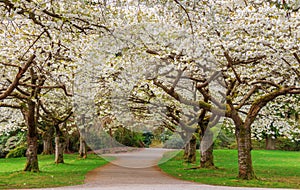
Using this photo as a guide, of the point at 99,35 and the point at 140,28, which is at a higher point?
the point at 140,28

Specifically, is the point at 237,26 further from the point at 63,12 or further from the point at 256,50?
the point at 63,12

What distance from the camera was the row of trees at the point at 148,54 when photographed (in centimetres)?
987

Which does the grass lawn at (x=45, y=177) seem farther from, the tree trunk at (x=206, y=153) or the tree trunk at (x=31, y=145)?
the tree trunk at (x=206, y=153)

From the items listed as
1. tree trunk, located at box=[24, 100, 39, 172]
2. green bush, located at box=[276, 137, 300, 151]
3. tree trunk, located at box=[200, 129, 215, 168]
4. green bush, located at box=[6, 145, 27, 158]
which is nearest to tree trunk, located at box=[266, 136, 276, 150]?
green bush, located at box=[276, 137, 300, 151]

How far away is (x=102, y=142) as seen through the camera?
1608cm

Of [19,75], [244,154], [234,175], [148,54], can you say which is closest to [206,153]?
[234,175]

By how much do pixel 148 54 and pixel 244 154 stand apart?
5.56 m

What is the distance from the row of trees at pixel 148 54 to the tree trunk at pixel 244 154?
4 cm

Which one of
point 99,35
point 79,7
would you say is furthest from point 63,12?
point 99,35

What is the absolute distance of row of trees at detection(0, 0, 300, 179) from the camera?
32.4 ft

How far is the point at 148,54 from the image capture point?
13398 mm

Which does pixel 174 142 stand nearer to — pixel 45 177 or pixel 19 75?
pixel 45 177

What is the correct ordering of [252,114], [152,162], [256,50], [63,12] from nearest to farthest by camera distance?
[63,12]
[256,50]
[252,114]
[152,162]

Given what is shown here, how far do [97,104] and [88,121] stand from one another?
891 mm
